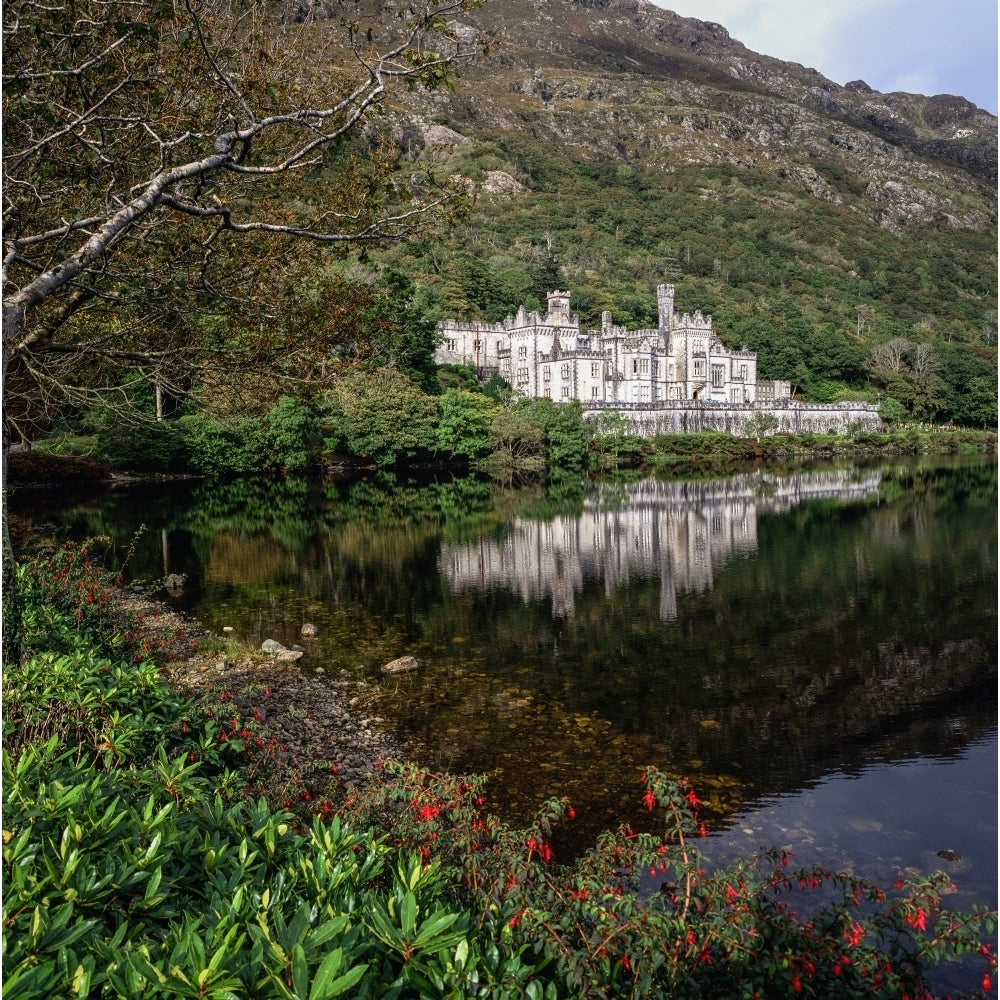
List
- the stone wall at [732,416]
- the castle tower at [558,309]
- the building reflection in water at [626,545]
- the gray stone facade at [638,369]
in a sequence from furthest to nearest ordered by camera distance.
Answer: the castle tower at [558,309] → the gray stone facade at [638,369] → the stone wall at [732,416] → the building reflection in water at [626,545]

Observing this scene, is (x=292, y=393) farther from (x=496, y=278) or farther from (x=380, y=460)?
(x=496, y=278)

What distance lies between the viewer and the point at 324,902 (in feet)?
11.0

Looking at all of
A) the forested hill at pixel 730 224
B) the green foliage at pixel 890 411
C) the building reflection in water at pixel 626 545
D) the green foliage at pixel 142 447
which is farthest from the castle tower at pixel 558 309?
the green foliage at pixel 142 447

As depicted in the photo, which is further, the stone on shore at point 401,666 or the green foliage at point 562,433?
the green foliage at point 562,433

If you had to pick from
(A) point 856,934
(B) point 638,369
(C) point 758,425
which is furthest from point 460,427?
(A) point 856,934

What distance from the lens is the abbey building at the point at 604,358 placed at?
72.2m

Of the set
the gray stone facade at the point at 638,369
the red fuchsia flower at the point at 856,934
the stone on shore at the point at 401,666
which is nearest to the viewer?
the red fuchsia flower at the point at 856,934

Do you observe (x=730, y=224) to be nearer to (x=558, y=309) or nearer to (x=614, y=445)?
(x=558, y=309)

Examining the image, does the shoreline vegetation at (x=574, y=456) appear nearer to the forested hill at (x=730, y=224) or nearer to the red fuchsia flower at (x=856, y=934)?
the forested hill at (x=730, y=224)

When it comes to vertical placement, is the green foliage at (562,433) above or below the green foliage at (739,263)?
below

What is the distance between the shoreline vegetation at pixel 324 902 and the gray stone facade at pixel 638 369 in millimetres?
61516

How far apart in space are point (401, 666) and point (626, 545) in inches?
577

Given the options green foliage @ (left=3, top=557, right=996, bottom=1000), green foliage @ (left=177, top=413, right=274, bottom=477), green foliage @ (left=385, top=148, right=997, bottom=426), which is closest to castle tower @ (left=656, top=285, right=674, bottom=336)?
green foliage @ (left=385, top=148, right=997, bottom=426)

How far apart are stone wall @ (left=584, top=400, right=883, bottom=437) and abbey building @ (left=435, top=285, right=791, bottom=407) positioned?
3.60ft
